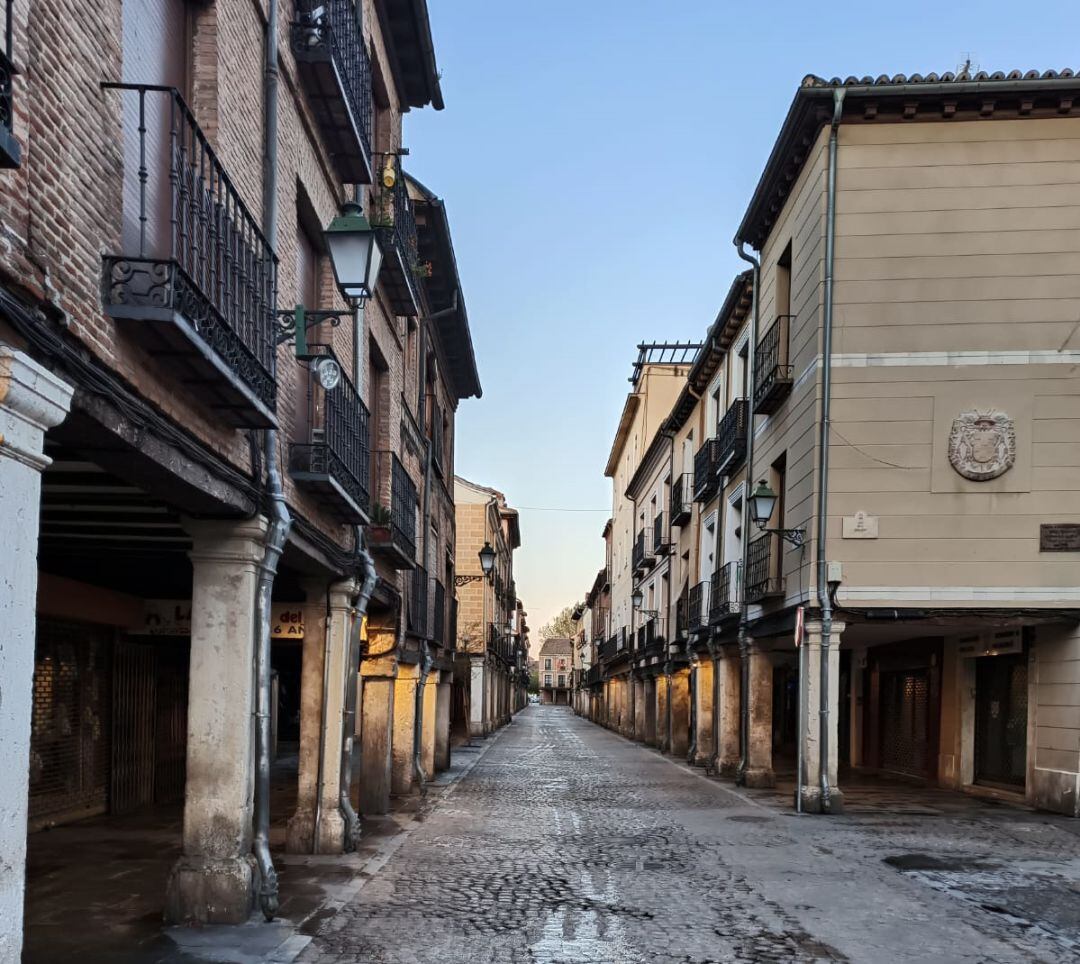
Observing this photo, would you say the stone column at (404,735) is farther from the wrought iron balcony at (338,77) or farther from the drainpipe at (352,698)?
the wrought iron balcony at (338,77)

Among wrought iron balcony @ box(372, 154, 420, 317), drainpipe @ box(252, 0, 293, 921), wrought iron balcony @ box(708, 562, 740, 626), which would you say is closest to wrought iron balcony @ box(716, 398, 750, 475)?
wrought iron balcony @ box(708, 562, 740, 626)

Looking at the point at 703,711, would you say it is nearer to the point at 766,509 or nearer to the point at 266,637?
the point at 766,509

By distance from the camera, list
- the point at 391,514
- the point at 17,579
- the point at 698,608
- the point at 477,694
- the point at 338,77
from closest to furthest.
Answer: the point at 17,579, the point at 338,77, the point at 391,514, the point at 698,608, the point at 477,694

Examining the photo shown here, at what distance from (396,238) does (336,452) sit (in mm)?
4172

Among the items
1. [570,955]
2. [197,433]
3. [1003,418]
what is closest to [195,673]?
[197,433]

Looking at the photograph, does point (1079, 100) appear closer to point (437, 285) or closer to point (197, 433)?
point (437, 285)

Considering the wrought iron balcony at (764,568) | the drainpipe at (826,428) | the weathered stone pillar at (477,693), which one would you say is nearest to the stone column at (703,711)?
the wrought iron balcony at (764,568)

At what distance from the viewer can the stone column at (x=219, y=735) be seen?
7.71 meters

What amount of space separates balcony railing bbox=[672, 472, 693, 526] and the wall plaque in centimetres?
1381

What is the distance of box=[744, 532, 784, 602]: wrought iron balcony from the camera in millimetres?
18375

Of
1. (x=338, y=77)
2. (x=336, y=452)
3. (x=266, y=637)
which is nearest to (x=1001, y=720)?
(x=336, y=452)

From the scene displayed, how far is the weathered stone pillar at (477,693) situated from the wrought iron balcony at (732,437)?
17.9 meters

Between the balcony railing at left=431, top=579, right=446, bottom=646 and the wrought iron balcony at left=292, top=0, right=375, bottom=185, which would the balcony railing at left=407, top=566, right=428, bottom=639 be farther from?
the wrought iron balcony at left=292, top=0, right=375, bottom=185

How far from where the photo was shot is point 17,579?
13.8 feet
